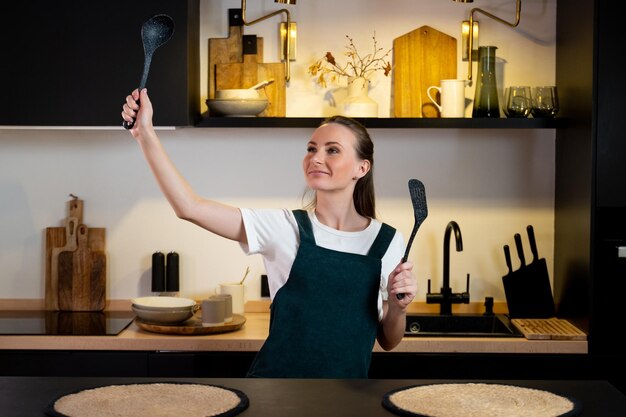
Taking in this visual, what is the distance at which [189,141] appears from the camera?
3.90 metres

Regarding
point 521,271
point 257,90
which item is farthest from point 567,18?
point 257,90

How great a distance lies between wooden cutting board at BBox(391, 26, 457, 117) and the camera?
380 centimetres

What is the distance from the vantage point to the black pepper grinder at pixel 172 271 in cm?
385

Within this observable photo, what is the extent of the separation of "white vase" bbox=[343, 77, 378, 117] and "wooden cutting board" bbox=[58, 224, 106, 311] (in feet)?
3.78

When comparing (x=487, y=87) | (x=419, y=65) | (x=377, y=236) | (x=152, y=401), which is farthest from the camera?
(x=419, y=65)

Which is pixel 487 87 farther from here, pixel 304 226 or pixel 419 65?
pixel 304 226

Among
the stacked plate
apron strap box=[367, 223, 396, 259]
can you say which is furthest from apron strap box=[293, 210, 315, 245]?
the stacked plate

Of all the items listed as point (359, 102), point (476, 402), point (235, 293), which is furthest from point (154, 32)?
point (235, 293)

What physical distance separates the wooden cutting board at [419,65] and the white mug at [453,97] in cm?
13

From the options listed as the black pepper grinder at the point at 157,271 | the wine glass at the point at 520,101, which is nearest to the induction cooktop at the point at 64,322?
the black pepper grinder at the point at 157,271

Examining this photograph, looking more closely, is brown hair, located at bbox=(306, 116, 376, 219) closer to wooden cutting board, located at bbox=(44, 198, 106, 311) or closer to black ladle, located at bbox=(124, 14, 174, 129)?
black ladle, located at bbox=(124, 14, 174, 129)

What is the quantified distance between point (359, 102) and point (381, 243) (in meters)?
1.16

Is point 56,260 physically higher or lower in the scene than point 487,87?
lower

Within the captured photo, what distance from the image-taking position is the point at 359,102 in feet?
12.1
